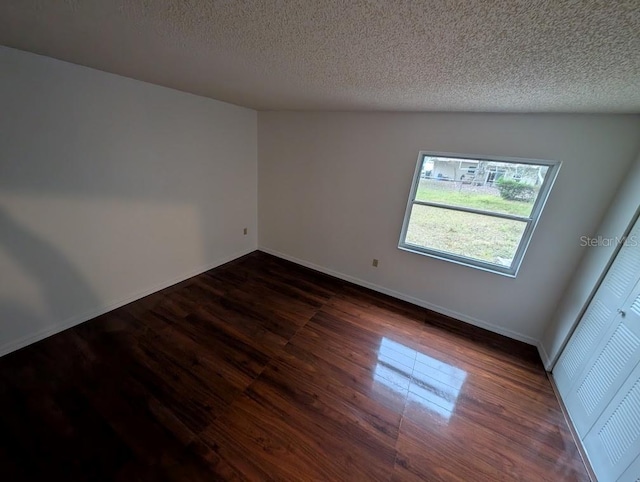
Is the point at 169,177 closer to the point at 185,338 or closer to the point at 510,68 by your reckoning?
the point at 185,338

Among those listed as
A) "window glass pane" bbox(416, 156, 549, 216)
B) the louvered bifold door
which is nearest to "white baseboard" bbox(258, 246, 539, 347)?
the louvered bifold door

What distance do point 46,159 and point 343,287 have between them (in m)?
3.04

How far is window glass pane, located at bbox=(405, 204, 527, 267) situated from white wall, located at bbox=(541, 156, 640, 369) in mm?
487

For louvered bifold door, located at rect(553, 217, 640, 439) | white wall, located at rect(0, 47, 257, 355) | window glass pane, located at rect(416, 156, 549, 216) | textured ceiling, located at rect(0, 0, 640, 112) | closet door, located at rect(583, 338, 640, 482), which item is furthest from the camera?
window glass pane, located at rect(416, 156, 549, 216)

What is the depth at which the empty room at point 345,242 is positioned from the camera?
1.09 metres

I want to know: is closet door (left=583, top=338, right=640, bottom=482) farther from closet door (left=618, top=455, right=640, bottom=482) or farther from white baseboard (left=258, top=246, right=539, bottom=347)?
white baseboard (left=258, top=246, right=539, bottom=347)

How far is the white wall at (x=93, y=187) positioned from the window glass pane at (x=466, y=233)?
8.67ft

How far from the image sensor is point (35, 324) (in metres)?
1.91

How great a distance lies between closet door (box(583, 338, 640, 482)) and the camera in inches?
47.5

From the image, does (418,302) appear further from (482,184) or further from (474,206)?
(482,184)

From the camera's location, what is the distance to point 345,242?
3.21 metres

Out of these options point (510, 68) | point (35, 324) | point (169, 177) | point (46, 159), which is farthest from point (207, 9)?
point (35, 324)

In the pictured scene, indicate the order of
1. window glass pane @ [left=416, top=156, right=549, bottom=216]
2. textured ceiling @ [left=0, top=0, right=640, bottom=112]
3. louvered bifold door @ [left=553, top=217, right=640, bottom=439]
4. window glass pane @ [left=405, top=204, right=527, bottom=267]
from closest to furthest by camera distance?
1. textured ceiling @ [left=0, top=0, right=640, bottom=112]
2. louvered bifold door @ [left=553, top=217, right=640, bottom=439]
3. window glass pane @ [left=416, top=156, right=549, bottom=216]
4. window glass pane @ [left=405, top=204, right=527, bottom=267]

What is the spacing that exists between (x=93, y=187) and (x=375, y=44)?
8.10 ft
